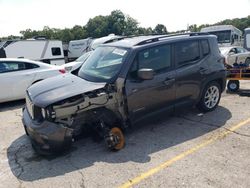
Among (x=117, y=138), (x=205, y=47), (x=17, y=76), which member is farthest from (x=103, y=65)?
(x=17, y=76)

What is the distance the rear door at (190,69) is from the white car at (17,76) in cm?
470

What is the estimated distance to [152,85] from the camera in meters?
4.60

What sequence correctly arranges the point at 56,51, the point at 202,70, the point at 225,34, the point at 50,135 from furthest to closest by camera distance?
the point at 56,51 → the point at 225,34 → the point at 202,70 → the point at 50,135

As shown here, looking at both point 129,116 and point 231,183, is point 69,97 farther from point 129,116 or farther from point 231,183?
point 231,183

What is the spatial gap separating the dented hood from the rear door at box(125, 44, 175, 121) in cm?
57

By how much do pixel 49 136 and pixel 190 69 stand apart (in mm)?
3032

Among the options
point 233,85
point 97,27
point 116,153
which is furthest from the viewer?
point 97,27

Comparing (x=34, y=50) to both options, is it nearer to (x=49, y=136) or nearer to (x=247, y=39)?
(x=247, y=39)

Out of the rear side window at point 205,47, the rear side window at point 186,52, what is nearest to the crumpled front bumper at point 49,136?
the rear side window at point 186,52

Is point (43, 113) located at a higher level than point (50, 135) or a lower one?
higher

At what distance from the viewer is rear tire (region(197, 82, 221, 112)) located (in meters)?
5.69

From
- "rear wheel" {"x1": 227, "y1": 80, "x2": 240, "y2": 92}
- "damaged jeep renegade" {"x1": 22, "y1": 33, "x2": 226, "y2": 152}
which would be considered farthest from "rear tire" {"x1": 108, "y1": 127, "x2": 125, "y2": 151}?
"rear wheel" {"x1": 227, "y1": 80, "x2": 240, "y2": 92}

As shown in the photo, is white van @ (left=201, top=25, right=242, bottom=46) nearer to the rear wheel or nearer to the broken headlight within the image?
the rear wheel

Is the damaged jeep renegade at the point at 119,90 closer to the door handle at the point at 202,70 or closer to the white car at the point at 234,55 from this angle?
the door handle at the point at 202,70
